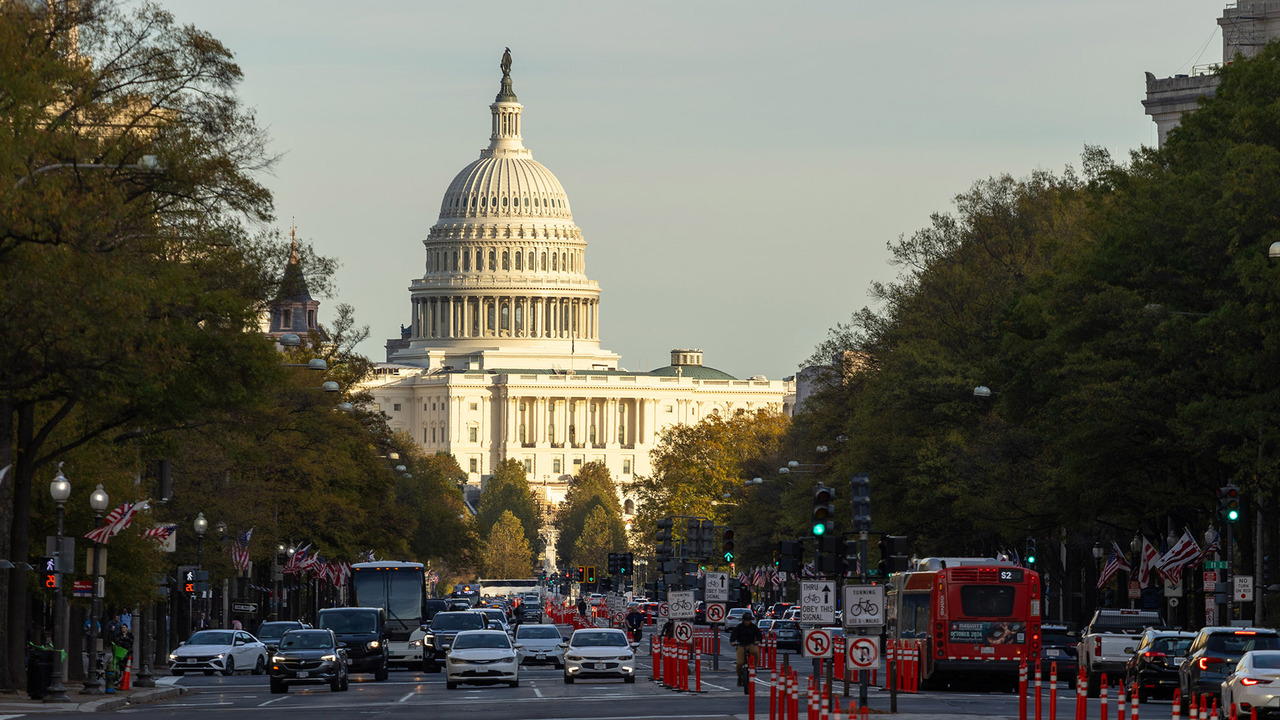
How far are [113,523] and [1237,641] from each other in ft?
73.0

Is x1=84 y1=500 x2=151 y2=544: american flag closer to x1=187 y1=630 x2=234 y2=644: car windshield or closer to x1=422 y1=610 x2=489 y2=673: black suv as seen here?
x1=187 y1=630 x2=234 y2=644: car windshield

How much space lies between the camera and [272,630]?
73688 millimetres

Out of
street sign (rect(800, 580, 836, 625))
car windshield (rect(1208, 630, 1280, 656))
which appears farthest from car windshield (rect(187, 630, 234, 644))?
street sign (rect(800, 580, 836, 625))

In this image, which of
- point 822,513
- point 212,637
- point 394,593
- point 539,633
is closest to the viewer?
point 822,513

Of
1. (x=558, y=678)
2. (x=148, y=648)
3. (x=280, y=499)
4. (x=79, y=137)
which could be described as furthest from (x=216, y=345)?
(x=280, y=499)

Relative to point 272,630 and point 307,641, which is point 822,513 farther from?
point 272,630

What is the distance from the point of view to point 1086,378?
58.3 metres

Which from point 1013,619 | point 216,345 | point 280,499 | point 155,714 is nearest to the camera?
point 155,714

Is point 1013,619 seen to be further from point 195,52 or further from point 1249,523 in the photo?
point 195,52

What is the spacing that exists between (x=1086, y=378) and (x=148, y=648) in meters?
22.6

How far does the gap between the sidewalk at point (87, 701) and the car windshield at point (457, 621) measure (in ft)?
63.4

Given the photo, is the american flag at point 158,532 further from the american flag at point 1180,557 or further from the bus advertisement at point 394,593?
the american flag at point 1180,557

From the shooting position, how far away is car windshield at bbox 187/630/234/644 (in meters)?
66.1

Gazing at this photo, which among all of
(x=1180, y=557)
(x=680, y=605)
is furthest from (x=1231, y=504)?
(x=680, y=605)
